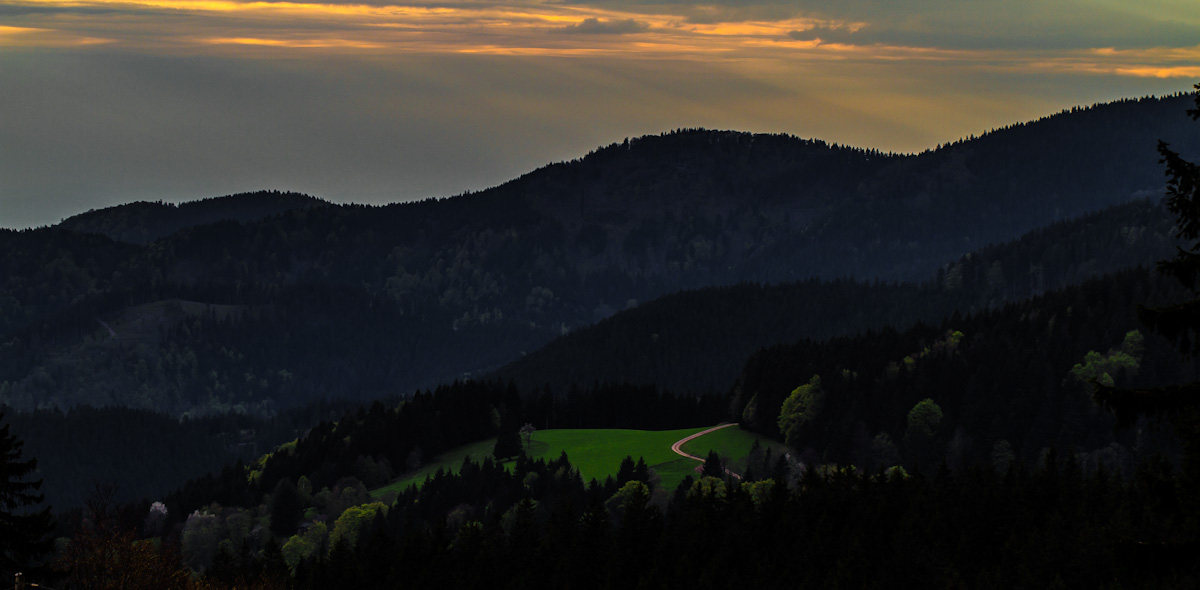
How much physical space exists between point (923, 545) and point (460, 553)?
141 feet

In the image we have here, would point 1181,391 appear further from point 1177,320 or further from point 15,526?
point 15,526

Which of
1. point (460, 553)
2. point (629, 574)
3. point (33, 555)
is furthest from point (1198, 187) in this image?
point (460, 553)

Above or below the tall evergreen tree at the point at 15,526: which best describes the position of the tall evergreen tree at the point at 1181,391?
above

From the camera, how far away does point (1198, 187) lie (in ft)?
85.5

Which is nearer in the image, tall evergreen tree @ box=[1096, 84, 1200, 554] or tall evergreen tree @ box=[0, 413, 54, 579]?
tall evergreen tree @ box=[1096, 84, 1200, 554]

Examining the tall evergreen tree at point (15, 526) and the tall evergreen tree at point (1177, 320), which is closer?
the tall evergreen tree at point (1177, 320)

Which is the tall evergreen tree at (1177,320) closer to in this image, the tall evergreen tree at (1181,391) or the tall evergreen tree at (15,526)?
the tall evergreen tree at (1181,391)

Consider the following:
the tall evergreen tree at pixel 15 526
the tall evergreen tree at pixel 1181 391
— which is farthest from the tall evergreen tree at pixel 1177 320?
the tall evergreen tree at pixel 15 526

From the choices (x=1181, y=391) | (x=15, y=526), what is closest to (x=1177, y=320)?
(x=1181, y=391)

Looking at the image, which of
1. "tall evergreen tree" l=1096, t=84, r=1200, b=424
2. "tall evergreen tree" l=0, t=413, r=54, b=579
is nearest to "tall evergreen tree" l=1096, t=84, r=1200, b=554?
"tall evergreen tree" l=1096, t=84, r=1200, b=424

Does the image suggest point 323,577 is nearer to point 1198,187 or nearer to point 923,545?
point 923,545

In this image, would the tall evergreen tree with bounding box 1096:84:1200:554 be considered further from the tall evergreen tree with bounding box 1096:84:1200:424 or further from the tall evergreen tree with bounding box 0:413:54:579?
the tall evergreen tree with bounding box 0:413:54:579

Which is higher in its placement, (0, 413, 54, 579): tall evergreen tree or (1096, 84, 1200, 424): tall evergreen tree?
(1096, 84, 1200, 424): tall evergreen tree

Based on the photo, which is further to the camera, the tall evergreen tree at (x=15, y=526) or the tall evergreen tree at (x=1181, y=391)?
the tall evergreen tree at (x=15, y=526)
